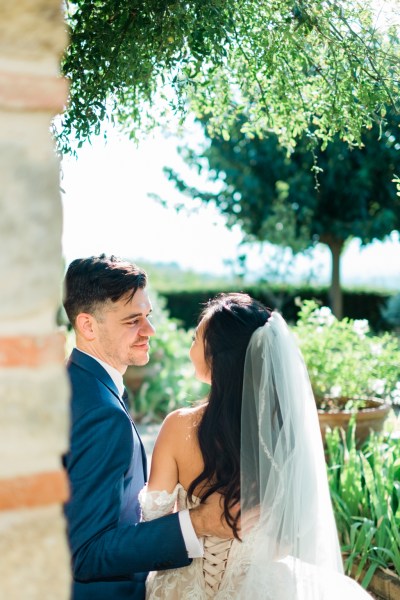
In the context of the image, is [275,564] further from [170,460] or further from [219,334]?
[219,334]

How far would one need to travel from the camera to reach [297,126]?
347cm

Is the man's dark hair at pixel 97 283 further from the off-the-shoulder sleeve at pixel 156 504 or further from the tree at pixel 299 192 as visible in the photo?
the tree at pixel 299 192

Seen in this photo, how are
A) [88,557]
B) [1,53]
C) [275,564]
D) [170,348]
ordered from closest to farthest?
[1,53] < [88,557] < [275,564] < [170,348]

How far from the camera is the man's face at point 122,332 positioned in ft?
9.29

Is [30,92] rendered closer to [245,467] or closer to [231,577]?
[245,467]

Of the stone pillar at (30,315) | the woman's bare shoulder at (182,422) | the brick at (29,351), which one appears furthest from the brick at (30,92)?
the woman's bare shoulder at (182,422)

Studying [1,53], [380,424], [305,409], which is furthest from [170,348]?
[1,53]

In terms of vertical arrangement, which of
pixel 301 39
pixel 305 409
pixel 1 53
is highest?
pixel 301 39

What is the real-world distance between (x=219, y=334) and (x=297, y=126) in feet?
4.40

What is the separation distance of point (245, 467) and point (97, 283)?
0.90m

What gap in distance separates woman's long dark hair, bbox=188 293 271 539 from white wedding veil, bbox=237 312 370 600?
0.15 feet

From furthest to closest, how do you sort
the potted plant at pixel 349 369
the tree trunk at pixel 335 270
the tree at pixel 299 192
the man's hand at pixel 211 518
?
the tree trunk at pixel 335 270 < the tree at pixel 299 192 < the potted plant at pixel 349 369 < the man's hand at pixel 211 518

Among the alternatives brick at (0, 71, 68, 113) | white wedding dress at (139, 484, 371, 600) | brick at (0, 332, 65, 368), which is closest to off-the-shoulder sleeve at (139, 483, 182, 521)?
white wedding dress at (139, 484, 371, 600)

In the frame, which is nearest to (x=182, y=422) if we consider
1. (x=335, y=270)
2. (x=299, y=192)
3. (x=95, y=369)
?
(x=95, y=369)
